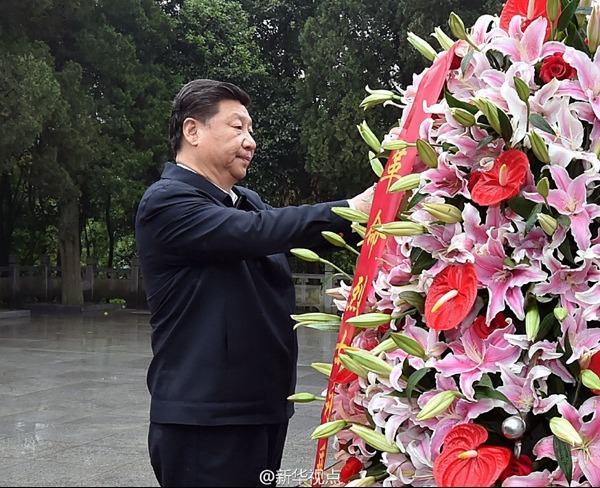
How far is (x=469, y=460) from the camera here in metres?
1.14

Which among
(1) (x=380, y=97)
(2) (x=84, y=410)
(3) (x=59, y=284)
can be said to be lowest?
(3) (x=59, y=284)

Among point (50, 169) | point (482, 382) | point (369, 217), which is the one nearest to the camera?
point (482, 382)

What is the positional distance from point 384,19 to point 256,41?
3.04 metres

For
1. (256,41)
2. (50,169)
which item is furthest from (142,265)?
(256,41)

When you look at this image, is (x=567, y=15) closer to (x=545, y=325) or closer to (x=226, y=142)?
(x=545, y=325)

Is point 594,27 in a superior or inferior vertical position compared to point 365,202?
superior

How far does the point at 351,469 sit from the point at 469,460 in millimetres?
295

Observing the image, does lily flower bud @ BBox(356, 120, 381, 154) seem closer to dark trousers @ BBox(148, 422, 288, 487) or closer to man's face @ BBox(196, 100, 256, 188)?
man's face @ BBox(196, 100, 256, 188)

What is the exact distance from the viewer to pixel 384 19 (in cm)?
1399

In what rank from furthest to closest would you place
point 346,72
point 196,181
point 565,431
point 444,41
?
1. point 346,72
2. point 196,181
3. point 444,41
4. point 565,431

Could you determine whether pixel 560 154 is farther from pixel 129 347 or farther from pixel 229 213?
pixel 129 347

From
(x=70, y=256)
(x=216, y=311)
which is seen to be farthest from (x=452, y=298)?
(x=70, y=256)

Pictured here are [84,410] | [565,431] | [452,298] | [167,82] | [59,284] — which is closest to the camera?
[565,431]

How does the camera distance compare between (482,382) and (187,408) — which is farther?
(187,408)
